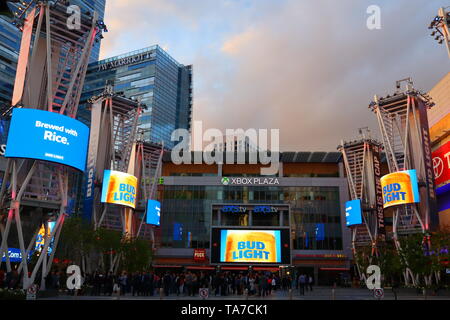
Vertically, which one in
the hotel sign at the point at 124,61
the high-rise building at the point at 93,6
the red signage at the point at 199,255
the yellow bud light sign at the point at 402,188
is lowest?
the red signage at the point at 199,255

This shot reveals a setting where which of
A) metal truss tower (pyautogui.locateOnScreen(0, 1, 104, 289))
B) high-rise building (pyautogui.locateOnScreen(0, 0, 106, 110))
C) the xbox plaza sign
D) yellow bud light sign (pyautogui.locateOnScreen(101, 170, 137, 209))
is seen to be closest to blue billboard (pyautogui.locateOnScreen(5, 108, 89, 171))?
metal truss tower (pyautogui.locateOnScreen(0, 1, 104, 289))

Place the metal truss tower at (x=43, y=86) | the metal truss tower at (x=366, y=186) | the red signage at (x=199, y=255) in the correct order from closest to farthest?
the metal truss tower at (x=43, y=86) → the metal truss tower at (x=366, y=186) → the red signage at (x=199, y=255)

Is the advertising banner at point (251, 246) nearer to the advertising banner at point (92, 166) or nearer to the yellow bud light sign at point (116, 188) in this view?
the yellow bud light sign at point (116, 188)

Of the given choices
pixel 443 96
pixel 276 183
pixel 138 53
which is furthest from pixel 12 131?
pixel 138 53

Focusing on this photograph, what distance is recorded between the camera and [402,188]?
4256 cm

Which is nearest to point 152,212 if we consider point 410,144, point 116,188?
point 116,188

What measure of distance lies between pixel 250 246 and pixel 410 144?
21.8 meters

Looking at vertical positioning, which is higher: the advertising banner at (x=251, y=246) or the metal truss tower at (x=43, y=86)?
the metal truss tower at (x=43, y=86)

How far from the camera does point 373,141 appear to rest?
187 ft

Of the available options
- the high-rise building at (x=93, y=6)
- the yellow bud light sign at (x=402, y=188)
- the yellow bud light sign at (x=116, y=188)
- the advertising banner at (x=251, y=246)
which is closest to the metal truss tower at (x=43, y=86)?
the yellow bud light sign at (x=116, y=188)

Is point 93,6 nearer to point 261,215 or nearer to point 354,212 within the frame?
point 261,215

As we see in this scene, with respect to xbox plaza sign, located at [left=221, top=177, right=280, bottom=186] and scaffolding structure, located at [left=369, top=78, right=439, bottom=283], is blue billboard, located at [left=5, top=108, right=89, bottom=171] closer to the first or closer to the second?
scaffolding structure, located at [left=369, top=78, right=439, bottom=283]

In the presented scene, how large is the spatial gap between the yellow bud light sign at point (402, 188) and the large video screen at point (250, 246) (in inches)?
486

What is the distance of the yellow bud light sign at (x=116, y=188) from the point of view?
42.6 metres
